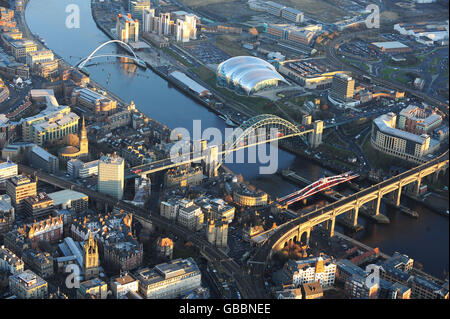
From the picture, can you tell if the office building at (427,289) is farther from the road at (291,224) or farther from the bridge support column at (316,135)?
the bridge support column at (316,135)

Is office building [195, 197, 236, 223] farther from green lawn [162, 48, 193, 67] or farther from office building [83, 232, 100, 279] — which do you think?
green lawn [162, 48, 193, 67]

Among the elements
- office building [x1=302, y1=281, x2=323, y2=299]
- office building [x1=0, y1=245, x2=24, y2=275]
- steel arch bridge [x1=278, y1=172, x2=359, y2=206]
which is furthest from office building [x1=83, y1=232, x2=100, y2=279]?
steel arch bridge [x1=278, y1=172, x2=359, y2=206]

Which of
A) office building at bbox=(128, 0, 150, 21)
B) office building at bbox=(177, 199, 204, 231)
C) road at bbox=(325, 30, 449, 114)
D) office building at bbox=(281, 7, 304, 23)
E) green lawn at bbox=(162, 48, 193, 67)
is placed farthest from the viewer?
office building at bbox=(128, 0, 150, 21)

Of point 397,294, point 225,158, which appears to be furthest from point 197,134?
point 397,294

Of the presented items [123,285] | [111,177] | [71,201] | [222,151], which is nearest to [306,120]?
[222,151]

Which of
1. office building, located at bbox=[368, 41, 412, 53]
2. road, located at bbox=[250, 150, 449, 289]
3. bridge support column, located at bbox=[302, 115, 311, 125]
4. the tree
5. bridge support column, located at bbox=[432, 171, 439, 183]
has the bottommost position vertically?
the tree

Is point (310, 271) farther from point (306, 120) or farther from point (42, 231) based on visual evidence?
point (306, 120)


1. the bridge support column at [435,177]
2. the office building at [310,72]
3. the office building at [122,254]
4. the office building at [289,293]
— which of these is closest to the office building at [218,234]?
the office building at [122,254]
